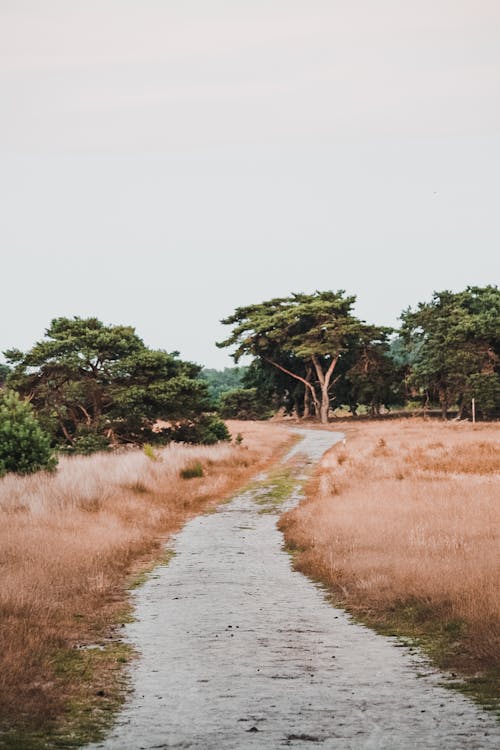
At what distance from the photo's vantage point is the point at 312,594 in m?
12.9

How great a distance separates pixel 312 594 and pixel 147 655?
4.08 m

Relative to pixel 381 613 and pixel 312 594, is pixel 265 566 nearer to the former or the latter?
pixel 312 594

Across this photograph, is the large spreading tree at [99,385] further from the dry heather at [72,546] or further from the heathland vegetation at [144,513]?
the dry heather at [72,546]

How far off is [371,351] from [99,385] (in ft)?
139

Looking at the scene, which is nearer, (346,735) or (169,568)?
(346,735)

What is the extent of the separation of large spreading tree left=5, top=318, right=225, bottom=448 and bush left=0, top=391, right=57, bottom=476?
10153 millimetres

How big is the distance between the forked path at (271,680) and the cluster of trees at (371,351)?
56.7m

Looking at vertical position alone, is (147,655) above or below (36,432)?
below

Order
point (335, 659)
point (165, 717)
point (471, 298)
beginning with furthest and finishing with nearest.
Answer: point (471, 298) → point (335, 659) → point (165, 717)

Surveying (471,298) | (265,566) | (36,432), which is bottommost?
(265,566)

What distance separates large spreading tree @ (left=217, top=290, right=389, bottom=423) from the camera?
73500 millimetres

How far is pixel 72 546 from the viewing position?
50.2 ft

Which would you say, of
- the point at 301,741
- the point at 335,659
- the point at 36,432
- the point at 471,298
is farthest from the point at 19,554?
the point at 471,298

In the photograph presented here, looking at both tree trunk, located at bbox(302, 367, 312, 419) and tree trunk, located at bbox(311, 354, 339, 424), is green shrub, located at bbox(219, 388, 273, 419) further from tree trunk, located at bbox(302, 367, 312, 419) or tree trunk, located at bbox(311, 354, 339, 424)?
tree trunk, located at bbox(311, 354, 339, 424)
